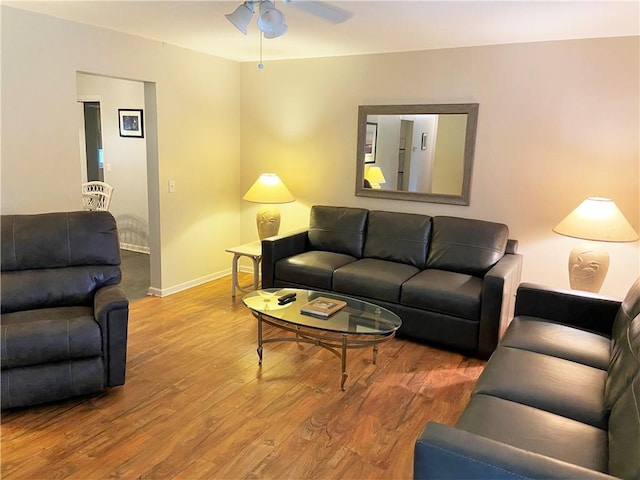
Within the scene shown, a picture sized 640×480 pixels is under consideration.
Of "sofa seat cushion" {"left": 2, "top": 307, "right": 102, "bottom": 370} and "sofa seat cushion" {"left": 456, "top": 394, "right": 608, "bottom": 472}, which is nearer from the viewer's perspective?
"sofa seat cushion" {"left": 456, "top": 394, "right": 608, "bottom": 472}

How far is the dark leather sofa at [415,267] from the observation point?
3375 mm

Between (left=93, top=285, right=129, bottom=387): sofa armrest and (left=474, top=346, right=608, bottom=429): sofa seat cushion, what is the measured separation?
1942mm

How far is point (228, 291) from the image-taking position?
4.82m

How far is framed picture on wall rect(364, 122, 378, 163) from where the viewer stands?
4.52 m

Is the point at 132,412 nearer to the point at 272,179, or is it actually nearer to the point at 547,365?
the point at 547,365

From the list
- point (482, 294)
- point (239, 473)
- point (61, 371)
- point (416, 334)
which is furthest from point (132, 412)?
point (482, 294)

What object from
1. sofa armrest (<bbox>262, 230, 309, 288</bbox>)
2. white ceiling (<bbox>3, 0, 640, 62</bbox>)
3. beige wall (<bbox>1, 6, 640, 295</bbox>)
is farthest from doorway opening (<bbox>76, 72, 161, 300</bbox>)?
white ceiling (<bbox>3, 0, 640, 62</bbox>)

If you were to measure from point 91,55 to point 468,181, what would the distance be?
3.26 meters

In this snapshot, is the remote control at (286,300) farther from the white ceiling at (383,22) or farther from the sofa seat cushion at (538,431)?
the white ceiling at (383,22)

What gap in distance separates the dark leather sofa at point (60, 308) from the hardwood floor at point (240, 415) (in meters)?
0.18

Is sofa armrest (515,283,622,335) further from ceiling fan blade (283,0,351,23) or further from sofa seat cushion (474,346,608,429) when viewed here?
ceiling fan blade (283,0,351,23)

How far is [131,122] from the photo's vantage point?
19.4ft

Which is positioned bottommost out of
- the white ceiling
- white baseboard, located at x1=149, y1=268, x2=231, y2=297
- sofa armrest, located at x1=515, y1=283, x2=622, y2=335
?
white baseboard, located at x1=149, y1=268, x2=231, y2=297

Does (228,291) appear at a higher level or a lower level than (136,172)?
lower
